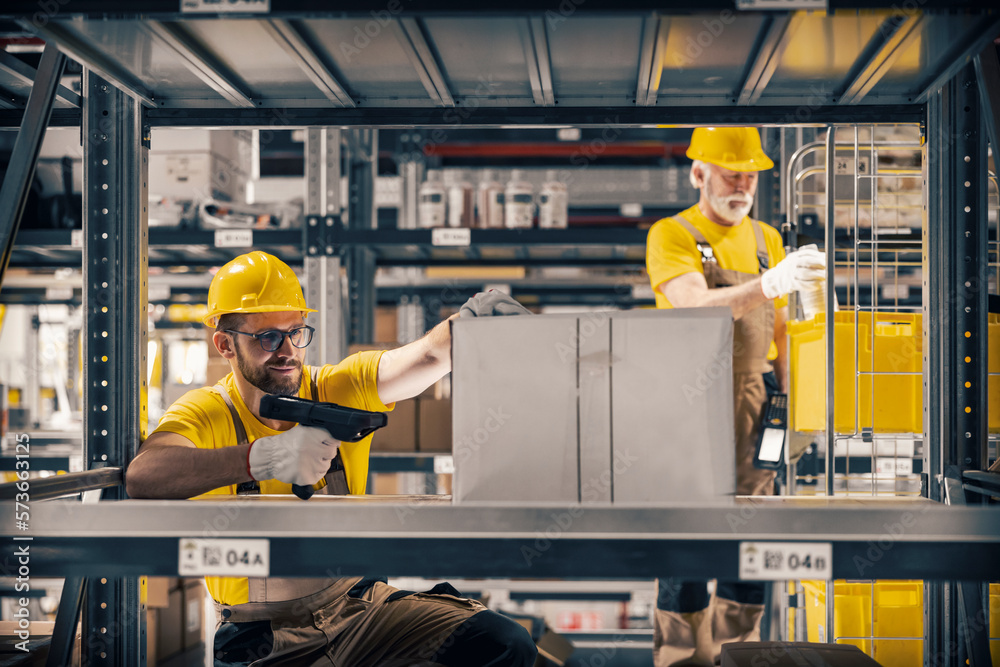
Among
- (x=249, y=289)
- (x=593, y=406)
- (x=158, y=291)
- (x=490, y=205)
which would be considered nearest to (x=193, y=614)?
(x=158, y=291)

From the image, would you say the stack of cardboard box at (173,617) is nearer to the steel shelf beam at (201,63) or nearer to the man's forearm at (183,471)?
the man's forearm at (183,471)

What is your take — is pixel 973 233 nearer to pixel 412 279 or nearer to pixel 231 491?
pixel 231 491

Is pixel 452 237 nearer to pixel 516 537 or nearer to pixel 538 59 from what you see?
pixel 538 59

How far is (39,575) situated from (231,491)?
2.58 ft

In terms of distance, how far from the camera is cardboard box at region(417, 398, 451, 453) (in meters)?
3.78

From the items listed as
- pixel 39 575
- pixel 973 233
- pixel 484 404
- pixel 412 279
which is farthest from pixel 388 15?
pixel 412 279

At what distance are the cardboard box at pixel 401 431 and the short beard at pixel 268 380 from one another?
1529 mm

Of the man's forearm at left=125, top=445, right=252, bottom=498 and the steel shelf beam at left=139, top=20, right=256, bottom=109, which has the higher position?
the steel shelf beam at left=139, top=20, right=256, bottom=109

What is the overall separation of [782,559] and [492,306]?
2.79 feet

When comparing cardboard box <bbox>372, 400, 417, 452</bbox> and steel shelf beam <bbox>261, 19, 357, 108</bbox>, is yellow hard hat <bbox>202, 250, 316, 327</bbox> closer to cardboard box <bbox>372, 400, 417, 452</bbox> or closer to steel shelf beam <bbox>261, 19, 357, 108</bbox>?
steel shelf beam <bbox>261, 19, 357, 108</bbox>

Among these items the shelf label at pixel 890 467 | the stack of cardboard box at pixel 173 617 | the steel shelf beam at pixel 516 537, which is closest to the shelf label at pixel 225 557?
the steel shelf beam at pixel 516 537

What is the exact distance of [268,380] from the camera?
2.25 m

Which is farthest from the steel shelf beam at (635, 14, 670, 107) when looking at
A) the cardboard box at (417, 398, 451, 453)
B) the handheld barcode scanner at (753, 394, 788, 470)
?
the cardboard box at (417, 398, 451, 453)

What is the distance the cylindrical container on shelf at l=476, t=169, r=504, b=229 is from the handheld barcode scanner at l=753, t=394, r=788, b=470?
1562mm
